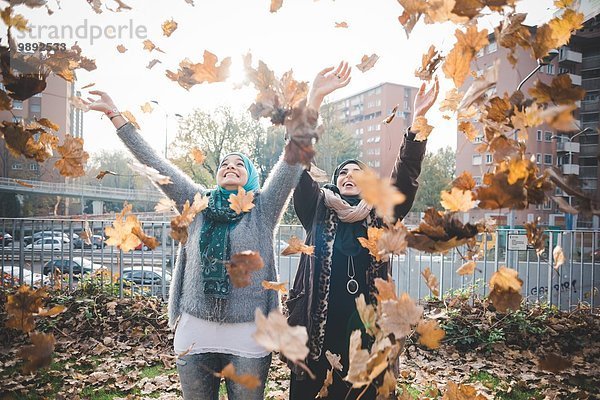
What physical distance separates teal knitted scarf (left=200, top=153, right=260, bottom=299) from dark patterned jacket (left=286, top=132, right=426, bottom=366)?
353 millimetres

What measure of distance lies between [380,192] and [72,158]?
144 cm

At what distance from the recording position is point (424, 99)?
1.92 meters

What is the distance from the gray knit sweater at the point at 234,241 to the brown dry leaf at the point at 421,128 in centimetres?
59

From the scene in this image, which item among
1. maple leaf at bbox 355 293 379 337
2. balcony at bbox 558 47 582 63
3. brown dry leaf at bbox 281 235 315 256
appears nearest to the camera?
maple leaf at bbox 355 293 379 337

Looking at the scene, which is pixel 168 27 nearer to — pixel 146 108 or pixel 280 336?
pixel 146 108

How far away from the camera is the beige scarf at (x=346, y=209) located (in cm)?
218

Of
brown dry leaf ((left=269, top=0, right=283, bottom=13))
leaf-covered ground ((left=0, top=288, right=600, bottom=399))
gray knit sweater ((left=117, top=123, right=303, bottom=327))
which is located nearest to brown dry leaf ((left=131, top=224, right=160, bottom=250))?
gray knit sweater ((left=117, top=123, right=303, bottom=327))

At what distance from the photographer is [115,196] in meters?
27.4

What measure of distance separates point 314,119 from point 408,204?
108cm

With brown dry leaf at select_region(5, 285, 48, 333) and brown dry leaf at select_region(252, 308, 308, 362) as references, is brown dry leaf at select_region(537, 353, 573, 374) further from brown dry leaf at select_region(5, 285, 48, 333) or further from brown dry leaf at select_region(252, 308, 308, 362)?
brown dry leaf at select_region(5, 285, 48, 333)

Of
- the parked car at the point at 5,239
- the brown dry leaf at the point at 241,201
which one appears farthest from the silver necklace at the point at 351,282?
the parked car at the point at 5,239

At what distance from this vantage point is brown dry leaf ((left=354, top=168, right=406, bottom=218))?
33.4 inches

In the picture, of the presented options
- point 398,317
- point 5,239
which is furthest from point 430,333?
point 5,239

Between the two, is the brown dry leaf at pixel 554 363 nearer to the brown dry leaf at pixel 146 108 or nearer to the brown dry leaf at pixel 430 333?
the brown dry leaf at pixel 430 333
